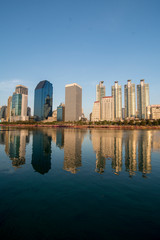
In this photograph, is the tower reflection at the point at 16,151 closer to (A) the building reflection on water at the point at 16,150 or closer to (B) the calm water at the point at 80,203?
(A) the building reflection on water at the point at 16,150

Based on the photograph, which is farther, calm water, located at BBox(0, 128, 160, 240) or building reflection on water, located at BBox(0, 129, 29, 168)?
building reflection on water, located at BBox(0, 129, 29, 168)

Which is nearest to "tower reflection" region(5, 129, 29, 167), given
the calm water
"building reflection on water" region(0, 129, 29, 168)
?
"building reflection on water" region(0, 129, 29, 168)

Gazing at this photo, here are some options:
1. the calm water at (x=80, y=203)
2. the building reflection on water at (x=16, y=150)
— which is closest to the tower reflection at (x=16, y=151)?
the building reflection on water at (x=16, y=150)

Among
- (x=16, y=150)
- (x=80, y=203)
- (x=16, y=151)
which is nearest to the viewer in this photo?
(x=80, y=203)

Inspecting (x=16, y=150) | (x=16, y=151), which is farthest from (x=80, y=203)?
(x=16, y=150)

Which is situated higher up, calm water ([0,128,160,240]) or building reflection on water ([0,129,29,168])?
building reflection on water ([0,129,29,168])

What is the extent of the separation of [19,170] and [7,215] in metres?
14.5

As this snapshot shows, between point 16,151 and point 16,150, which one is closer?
point 16,151

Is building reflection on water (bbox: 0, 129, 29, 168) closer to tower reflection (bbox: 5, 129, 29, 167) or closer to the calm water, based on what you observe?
tower reflection (bbox: 5, 129, 29, 167)

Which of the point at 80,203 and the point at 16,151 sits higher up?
the point at 16,151

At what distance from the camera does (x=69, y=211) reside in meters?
14.6

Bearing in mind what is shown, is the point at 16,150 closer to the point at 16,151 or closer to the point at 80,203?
the point at 16,151

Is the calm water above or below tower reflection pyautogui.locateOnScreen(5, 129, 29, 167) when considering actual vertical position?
below

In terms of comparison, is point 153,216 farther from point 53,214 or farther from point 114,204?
point 53,214
